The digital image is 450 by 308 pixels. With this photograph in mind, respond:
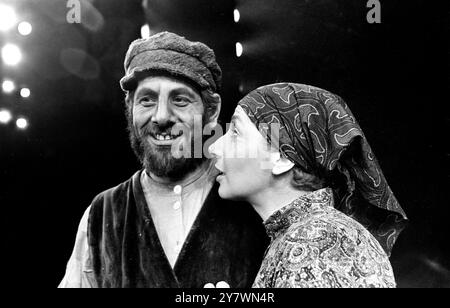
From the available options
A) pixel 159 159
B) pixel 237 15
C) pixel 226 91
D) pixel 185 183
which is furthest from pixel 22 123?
pixel 237 15

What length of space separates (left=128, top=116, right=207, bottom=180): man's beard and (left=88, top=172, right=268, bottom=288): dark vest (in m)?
0.08

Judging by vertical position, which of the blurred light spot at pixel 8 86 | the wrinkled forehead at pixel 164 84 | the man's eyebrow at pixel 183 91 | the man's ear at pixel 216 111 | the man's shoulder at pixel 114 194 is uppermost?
the blurred light spot at pixel 8 86

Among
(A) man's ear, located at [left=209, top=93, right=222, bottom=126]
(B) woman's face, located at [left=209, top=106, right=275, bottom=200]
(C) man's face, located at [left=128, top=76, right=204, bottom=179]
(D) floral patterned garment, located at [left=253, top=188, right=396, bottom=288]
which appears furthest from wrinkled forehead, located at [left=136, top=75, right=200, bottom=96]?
(D) floral patterned garment, located at [left=253, top=188, right=396, bottom=288]

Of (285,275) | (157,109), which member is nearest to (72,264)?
(157,109)

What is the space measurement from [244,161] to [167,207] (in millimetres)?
342

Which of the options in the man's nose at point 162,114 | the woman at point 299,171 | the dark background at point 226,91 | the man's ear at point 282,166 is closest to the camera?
the woman at point 299,171

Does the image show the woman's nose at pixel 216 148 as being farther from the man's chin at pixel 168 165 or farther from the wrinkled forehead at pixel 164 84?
the wrinkled forehead at pixel 164 84

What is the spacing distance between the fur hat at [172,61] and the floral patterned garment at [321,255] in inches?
22.0

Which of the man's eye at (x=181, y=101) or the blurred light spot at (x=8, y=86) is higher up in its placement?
the blurred light spot at (x=8, y=86)

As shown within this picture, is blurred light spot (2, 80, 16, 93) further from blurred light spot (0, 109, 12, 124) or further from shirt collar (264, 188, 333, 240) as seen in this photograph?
shirt collar (264, 188, 333, 240)

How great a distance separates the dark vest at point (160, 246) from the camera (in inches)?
89.8

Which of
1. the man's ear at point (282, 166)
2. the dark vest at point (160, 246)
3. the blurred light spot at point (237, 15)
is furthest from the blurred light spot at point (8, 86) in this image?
the man's ear at point (282, 166)

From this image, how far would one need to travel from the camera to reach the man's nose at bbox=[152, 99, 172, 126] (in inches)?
89.4

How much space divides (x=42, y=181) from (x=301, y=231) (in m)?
0.96
